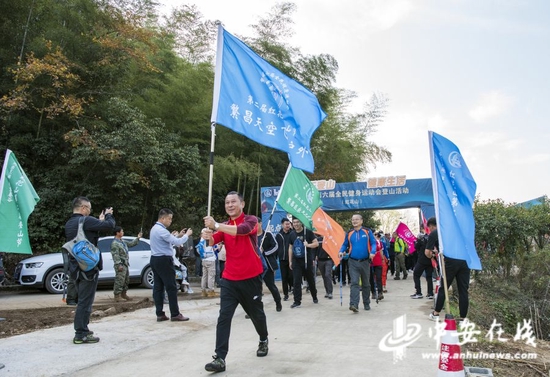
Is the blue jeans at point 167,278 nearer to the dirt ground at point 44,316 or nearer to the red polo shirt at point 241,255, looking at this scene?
the dirt ground at point 44,316

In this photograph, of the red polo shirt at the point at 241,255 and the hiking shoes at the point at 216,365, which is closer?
the hiking shoes at the point at 216,365

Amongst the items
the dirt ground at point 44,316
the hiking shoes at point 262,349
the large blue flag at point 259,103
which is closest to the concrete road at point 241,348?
the hiking shoes at point 262,349

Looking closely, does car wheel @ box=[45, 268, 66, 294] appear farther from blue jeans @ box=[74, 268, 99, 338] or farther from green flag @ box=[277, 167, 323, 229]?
green flag @ box=[277, 167, 323, 229]

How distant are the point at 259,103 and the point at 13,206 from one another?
123 inches

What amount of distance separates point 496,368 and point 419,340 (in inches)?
42.5

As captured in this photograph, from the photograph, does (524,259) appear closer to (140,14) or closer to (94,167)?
(94,167)

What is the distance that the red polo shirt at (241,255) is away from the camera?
4461 mm

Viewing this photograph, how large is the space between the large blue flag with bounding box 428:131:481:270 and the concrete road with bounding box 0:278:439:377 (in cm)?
113

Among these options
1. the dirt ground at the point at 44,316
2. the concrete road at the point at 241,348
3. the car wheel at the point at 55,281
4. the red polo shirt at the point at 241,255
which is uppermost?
the red polo shirt at the point at 241,255

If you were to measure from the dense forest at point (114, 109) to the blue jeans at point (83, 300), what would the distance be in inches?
360

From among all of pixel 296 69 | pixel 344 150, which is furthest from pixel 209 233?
pixel 344 150

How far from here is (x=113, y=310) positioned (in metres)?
7.66

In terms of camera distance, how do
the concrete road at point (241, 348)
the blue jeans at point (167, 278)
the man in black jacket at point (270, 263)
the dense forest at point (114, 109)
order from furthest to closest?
the dense forest at point (114, 109) → the man in black jacket at point (270, 263) → the blue jeans at point (167, 278) → the concrete road at point (241, 348)

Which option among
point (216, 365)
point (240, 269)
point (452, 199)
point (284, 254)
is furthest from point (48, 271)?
point (452, 199)
